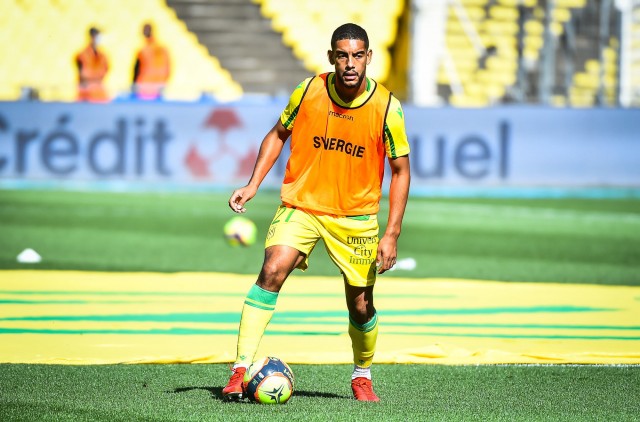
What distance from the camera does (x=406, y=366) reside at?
752 centimetres

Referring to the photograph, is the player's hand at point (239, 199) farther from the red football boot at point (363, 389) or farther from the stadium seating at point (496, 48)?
the stadium seating at point (496, 48)

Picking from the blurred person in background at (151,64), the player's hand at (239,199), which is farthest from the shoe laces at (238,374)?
the blurred person in background at (151,64)

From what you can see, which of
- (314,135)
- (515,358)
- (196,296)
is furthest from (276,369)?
(196,296)

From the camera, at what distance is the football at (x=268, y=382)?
20.3ft

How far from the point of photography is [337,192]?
6496 millimetres

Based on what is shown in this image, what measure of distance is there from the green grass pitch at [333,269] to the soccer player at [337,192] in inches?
20.9

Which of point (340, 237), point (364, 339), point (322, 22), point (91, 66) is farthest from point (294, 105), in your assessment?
point (322, 22)

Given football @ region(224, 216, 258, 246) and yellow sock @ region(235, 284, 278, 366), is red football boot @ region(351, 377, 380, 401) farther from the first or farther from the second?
football @ region(224, 216, 258, 246)

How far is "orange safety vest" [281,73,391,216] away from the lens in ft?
21.1

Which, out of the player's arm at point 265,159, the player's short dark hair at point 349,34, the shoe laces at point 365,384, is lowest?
the shoe laces at point 365,384

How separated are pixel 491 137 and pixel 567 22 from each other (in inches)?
353

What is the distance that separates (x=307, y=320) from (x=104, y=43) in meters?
20.4

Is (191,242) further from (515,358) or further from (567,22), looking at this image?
(567,22)

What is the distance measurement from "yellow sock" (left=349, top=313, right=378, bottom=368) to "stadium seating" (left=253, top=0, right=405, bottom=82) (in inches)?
874
